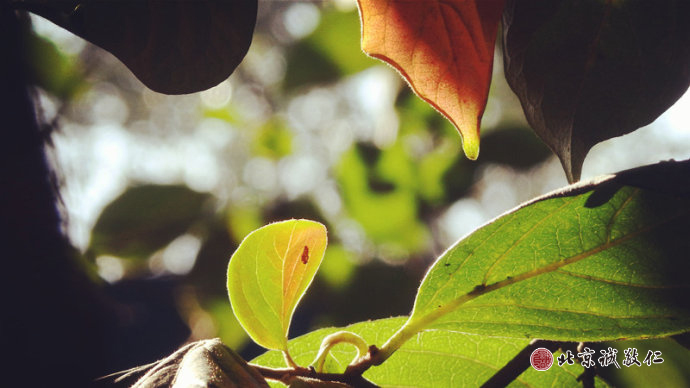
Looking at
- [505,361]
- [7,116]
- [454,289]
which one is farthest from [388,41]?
[7,116]

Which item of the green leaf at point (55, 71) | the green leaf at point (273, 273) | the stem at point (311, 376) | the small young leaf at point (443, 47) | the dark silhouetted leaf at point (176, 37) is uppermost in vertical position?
the green leaf at point (55, 71)

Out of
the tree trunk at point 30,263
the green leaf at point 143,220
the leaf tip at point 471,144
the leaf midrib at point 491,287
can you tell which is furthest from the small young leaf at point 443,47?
the green leaf at point 143,220

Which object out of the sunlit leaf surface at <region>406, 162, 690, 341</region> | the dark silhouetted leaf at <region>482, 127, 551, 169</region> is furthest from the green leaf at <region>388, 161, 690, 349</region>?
the dark silhouetted leaf at <region>482, 127, 551, 169</region>

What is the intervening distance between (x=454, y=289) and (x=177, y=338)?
5.08 ft

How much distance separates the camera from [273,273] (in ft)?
1.36

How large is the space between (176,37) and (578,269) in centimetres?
34

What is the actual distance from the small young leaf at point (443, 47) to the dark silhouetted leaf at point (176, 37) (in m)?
0.10

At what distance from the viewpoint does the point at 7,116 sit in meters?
0.63

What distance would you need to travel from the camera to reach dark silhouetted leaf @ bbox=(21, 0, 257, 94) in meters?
0.34

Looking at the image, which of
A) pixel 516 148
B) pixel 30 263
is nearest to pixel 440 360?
Result: pixel 30 263

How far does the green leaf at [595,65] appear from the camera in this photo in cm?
37

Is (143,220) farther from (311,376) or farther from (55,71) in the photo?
(311,376)

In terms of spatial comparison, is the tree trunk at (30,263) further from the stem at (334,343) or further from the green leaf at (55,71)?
the green leaf at (55,71)

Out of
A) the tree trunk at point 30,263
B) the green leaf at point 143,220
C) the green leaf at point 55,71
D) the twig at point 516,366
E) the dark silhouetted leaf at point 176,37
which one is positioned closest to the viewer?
the dark silhouetted leaf at point 176,37
